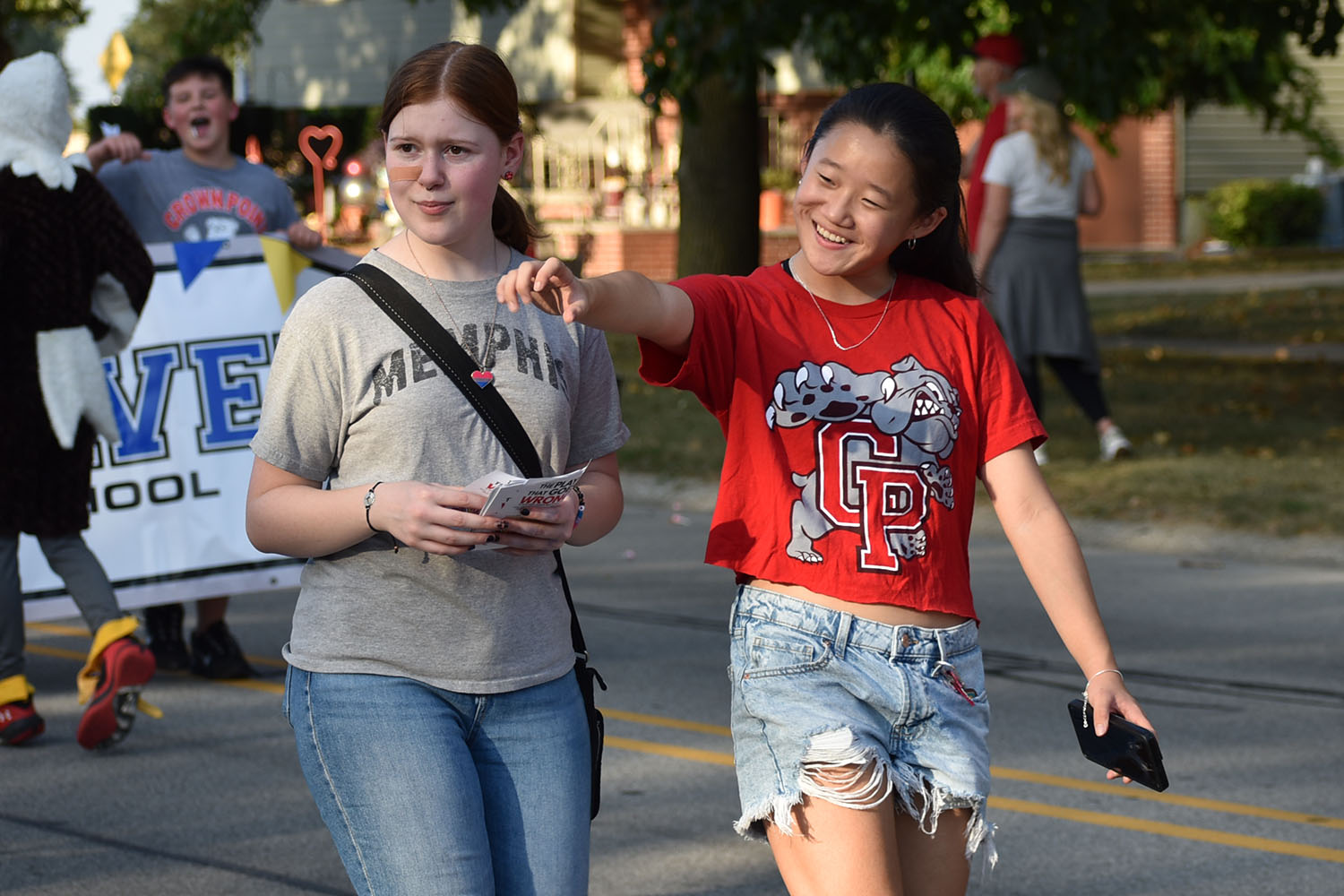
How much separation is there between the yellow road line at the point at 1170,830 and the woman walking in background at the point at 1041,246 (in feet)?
17.8

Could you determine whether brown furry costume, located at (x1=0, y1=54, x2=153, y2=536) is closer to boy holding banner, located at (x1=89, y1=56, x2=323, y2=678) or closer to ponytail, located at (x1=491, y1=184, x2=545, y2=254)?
boy holding banner, located at (x1=89, y1=56, x2=323, y2=678)

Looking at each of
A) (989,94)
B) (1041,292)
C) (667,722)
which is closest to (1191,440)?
(1041,292)

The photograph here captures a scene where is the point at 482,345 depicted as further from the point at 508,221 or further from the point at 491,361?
the point at 508,221

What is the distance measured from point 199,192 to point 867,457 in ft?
15.1

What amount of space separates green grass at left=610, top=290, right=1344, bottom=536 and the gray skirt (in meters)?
0.74

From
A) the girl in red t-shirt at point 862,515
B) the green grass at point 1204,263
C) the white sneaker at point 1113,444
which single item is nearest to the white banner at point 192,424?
the girl in red t-shirt at point 862,515

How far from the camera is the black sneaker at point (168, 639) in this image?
7098 mm

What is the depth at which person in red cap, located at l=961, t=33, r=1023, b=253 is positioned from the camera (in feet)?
35.5

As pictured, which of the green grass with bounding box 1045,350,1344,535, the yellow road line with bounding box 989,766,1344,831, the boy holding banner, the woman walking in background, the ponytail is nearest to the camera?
the ponytail

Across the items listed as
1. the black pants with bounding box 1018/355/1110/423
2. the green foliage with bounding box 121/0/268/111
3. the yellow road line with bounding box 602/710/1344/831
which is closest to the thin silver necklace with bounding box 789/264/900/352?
the yellow road line with bounding box 602/710/1344/831

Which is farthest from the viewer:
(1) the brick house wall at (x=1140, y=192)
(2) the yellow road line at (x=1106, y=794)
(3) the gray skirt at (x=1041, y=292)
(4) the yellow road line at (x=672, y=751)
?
(1) the brick house wall at (x=1140, y=192)

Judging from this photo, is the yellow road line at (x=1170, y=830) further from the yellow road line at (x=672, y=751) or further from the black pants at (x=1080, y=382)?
the black pants at (x=1080, y=382)

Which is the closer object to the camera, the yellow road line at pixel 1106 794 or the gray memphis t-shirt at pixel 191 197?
the yellow road line at pixel 1106 794

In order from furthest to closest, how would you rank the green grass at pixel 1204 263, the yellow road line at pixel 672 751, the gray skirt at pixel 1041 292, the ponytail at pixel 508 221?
the green grass at pixel 1204 263
the gray skirt at pixel 1041 292
the yellow road line at pixel 672 751
the ponytail at pixel 508 221
